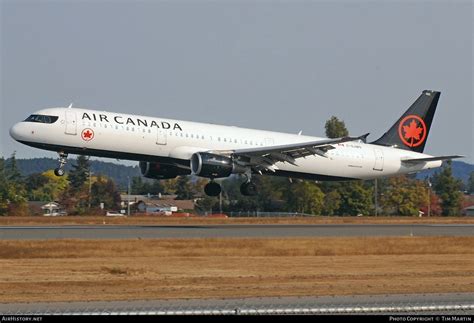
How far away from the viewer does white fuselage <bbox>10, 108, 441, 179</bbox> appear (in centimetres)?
4597

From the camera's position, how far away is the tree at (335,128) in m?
97.8

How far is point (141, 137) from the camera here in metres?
46.9

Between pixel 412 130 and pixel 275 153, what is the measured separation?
12.3 meters

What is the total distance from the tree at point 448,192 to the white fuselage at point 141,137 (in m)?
37.2

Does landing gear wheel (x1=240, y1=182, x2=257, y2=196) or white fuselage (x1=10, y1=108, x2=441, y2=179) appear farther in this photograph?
landing gear wheel (x1=240, y1=182, x2=257, y2=196)

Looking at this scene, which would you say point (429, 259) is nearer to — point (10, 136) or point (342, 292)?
point (342, 292)

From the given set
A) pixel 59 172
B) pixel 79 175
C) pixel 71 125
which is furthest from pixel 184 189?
pixel 71 125

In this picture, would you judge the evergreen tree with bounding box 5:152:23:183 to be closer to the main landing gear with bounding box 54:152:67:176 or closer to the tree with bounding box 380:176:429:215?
the tree with bounding box 380:176:429:215

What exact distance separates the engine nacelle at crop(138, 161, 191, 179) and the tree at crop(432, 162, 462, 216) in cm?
4103

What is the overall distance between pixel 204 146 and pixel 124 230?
987 centimetres

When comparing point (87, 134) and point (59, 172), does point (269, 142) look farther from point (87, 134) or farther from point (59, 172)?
point (59, 172)

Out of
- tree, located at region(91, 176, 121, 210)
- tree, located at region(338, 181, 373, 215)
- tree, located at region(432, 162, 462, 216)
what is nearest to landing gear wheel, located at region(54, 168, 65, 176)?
tree, located at region(338, 181, 373, 215)

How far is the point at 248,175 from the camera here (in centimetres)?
5047

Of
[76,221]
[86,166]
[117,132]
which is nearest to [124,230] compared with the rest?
[117,132]
